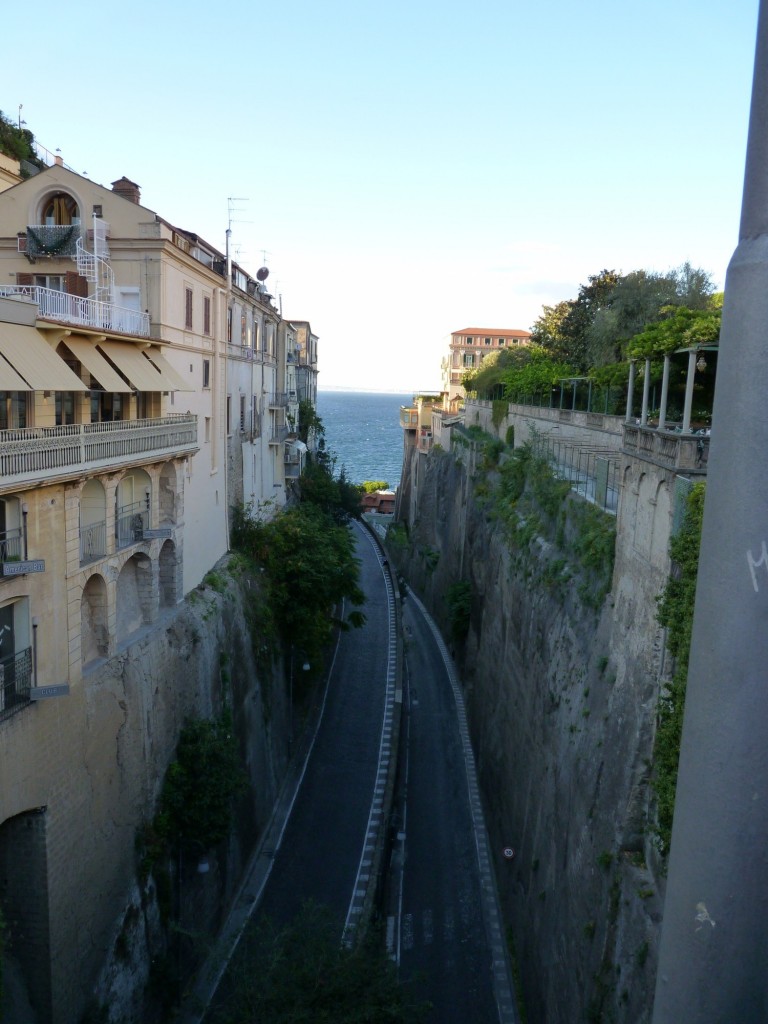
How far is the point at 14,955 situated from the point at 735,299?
1591 cm

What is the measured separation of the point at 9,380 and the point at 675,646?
1108 cm

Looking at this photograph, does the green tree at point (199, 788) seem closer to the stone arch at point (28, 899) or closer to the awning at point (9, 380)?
the stone arch at point (28, 899)

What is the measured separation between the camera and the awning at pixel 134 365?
61.7 ft

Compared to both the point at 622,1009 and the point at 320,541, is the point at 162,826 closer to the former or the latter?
the point at 622,1009

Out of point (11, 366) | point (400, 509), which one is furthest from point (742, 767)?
point (400, 509)

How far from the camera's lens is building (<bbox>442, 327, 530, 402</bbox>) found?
100 meters

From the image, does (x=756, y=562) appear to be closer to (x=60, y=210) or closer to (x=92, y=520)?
(x=92, y=520)

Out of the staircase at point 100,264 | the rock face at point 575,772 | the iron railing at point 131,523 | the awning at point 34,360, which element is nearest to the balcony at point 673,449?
the rock face at point 575,772

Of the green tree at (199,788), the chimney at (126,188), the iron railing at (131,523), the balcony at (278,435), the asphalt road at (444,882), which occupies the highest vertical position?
the chimney at (126,188)

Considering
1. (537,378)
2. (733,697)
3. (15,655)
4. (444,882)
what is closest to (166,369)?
(15,655)

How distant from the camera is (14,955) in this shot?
14.2m

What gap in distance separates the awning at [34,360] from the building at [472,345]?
84.7 metres

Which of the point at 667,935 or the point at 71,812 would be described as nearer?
the point at 667,935

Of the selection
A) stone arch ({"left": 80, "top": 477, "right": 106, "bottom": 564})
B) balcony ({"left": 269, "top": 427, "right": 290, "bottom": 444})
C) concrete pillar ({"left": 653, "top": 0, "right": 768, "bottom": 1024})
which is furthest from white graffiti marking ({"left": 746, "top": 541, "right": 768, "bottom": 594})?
balcony ({"left": 269, "top": 427, "right": 290, "bottom": 444})
